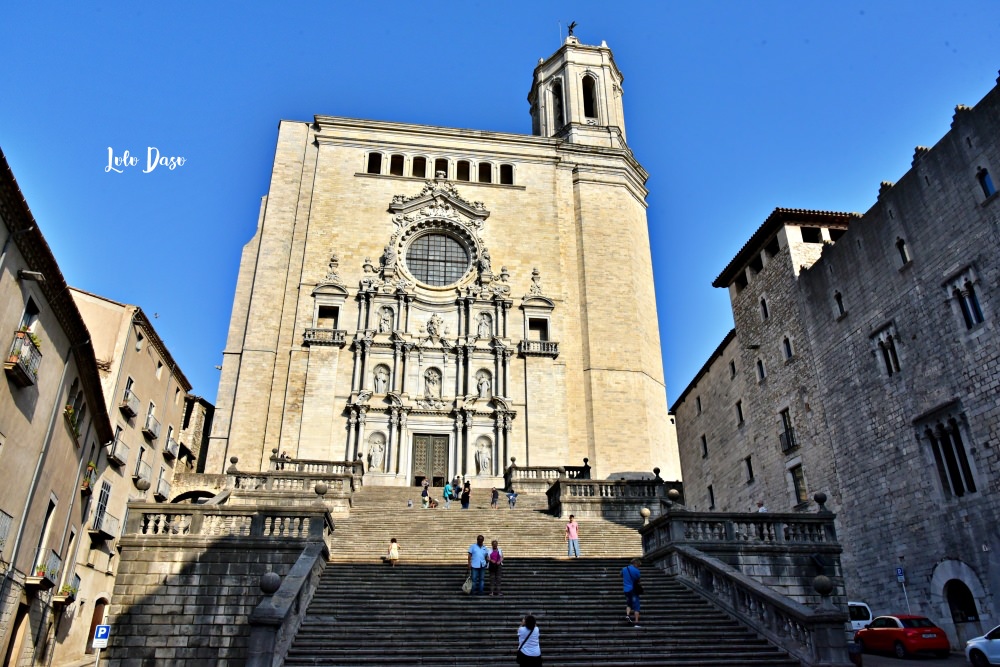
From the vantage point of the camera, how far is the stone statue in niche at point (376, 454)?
27406mm

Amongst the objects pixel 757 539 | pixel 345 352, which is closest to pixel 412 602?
pixel 757 539

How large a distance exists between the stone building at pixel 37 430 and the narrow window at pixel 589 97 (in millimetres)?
29772

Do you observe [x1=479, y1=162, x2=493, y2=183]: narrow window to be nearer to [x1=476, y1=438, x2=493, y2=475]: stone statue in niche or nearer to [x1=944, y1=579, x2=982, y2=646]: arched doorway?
[x1=476, y1=438, x2=493, y2=475]: stone statue in niche

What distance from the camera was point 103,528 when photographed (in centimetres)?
2034

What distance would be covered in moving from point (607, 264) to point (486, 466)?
11.5 m

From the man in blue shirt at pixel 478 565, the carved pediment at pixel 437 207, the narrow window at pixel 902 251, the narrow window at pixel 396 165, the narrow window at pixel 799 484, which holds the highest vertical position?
the narrow window at pixel 396 165

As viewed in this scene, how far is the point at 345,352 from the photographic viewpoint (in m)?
29.3

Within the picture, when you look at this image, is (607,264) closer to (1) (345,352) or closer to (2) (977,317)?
(1) (345,352)

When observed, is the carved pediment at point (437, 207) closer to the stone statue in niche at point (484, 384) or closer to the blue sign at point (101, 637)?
the stone statue in niche at point (484, 384)

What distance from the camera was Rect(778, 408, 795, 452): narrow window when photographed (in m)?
25.8

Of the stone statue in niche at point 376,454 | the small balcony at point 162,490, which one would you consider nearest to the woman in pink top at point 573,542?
the stone statue in niche at point 376,454

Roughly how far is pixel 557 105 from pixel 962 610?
1226 inches

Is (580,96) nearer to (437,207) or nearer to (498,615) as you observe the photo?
(437,207)

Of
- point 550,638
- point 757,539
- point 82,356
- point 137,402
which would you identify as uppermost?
point 137,402
